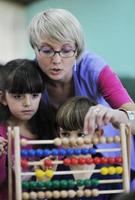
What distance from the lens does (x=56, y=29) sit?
1048 mm

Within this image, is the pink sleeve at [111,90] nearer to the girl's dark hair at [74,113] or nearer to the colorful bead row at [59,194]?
the girl's dark hair at [74,113]

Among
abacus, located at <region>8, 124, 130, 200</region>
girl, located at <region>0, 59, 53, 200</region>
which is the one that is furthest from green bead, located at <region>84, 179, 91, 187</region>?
girl, located at <region>0, 59, 53, 200</region>

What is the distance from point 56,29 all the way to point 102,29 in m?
1.05

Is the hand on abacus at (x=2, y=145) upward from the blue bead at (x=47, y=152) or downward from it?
upward

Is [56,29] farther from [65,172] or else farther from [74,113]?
[65,172]

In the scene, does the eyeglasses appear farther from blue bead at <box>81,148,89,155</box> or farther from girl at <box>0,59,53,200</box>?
blue bead at <box>81,148,89,155</box>

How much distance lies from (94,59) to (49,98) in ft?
0.59

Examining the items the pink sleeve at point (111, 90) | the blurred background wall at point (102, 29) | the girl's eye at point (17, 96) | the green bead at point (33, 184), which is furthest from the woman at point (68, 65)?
the blurred background wall at point (102, 29)

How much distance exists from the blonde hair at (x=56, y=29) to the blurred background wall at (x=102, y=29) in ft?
2.58

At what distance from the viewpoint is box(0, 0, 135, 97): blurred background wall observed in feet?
6.24

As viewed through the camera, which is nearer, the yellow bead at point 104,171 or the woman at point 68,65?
the yellow bead at point 104,171

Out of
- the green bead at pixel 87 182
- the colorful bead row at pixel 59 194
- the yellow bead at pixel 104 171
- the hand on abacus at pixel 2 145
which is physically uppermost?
the hand on abacus at pixel 2 145

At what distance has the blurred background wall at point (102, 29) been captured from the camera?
6.24ft

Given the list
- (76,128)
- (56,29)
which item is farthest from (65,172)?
(56,29)
